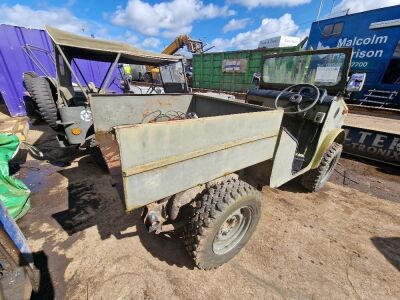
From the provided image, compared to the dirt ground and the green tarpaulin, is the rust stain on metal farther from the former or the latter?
the green tarpaulin

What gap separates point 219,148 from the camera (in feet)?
5.69

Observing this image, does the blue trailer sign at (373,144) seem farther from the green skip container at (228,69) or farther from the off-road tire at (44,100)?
the green skip container at (228,69)

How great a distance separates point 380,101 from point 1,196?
11.0m

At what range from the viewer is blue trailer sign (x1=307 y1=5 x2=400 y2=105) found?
287 inches

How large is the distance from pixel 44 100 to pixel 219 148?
405cm

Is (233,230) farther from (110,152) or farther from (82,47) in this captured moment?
(82,47)

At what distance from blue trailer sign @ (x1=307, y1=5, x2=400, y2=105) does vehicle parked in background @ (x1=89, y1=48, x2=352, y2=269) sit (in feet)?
21.8

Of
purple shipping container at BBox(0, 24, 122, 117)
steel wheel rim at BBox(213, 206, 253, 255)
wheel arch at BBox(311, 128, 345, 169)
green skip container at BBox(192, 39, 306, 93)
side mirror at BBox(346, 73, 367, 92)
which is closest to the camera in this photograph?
steel wheel rim at BBox(213, 206, 253, 255)

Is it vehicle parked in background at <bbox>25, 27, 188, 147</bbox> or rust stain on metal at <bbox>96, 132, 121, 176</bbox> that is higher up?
vehicle parked in background at <bbox>25, 27, 188, 147</bbox>

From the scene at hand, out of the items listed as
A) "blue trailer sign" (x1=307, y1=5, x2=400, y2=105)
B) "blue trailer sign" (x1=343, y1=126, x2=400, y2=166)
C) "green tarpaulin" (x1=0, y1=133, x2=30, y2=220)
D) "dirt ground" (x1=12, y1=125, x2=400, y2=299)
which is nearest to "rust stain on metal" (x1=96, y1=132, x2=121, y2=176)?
"dirt ground" (x1=12, y1=125, x2=400, y2=299)

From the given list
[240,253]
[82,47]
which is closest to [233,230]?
[240,253]

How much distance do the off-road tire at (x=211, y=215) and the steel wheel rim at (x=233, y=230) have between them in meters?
0.10

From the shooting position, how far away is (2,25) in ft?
22.1

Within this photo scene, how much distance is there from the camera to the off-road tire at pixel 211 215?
1.78m
